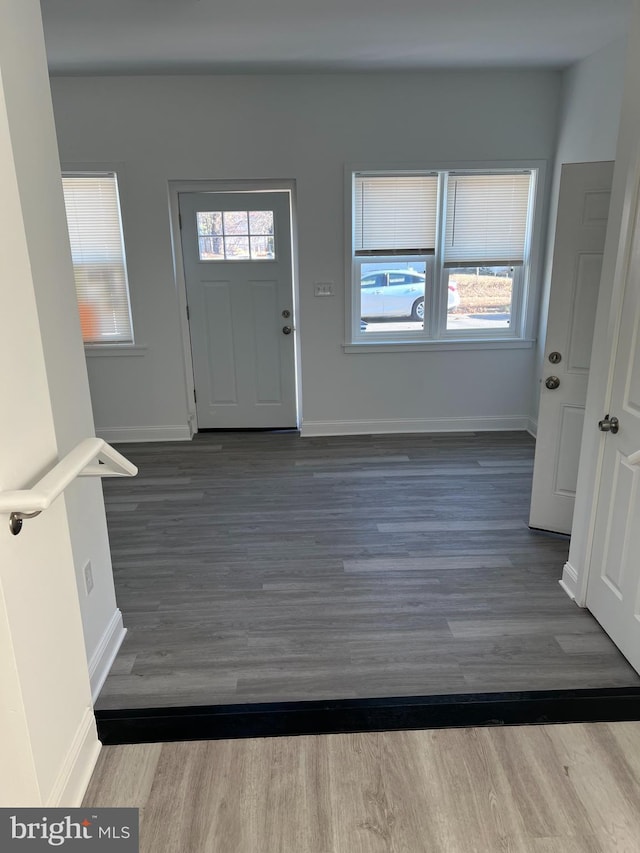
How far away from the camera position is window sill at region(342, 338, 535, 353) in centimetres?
491

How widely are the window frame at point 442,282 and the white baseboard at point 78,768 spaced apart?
11.8ft

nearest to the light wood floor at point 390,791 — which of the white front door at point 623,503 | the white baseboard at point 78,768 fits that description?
the white baseboard at point 78,768

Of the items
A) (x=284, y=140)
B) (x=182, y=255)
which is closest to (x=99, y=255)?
(x=182, y=255)

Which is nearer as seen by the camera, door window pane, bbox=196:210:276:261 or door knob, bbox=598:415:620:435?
door knob, bbox=598:415:620:435

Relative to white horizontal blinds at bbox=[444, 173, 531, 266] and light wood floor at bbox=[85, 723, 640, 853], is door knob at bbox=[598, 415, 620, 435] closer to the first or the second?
light wood floor at bbox=[85, 723, 640, 853]

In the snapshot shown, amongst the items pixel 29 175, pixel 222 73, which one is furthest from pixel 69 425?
pixel 222 73

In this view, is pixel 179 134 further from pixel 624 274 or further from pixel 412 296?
pixel 624 274

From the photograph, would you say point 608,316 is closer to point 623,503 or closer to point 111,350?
point 623,503

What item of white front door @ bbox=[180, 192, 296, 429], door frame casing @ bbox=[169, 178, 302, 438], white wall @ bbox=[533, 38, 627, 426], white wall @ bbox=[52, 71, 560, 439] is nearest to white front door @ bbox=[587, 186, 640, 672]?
white wall @ bbox=[533, 38, 627, 426]

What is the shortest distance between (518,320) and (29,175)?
4195mm

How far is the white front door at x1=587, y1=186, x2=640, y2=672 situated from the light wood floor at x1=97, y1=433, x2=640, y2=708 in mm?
137

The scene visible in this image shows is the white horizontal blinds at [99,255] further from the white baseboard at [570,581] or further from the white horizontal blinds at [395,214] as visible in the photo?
the white baseboard at [570,581]

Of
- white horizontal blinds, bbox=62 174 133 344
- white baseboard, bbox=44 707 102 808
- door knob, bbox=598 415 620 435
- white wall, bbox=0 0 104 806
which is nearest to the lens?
white wall, bbox=0 0 104 806

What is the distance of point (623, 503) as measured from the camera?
226cm
